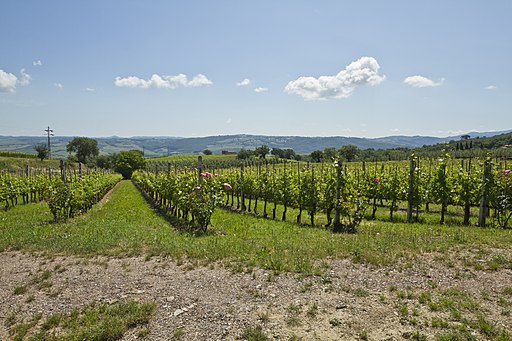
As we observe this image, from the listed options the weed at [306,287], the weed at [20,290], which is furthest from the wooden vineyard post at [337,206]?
the weed at [20,290]

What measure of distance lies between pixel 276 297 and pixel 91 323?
2.95 metres

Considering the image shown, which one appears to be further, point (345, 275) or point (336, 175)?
point (336, 175)

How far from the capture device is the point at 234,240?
30.4 ft

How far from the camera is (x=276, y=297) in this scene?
5.34 metres

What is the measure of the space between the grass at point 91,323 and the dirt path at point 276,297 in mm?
188

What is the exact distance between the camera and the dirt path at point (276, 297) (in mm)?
4398

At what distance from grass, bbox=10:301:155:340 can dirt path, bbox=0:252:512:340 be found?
188mm

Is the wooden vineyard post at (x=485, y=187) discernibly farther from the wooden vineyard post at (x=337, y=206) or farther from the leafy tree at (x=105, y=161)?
the leafy tree at (x=105, y=161)

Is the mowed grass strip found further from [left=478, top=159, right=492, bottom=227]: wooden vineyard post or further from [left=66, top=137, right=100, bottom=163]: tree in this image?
[left=66, top=137, right=100, bottom=163]: tree

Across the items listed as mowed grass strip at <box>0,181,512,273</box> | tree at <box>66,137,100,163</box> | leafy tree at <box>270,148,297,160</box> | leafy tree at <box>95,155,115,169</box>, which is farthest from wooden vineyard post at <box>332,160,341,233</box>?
tree at <box>66,137,100,163</box>

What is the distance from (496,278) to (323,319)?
3.55 m

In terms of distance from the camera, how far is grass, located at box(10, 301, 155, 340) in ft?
14.6

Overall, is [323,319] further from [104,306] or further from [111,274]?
[111,274]

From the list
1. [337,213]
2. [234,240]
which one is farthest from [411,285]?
[337,213]
